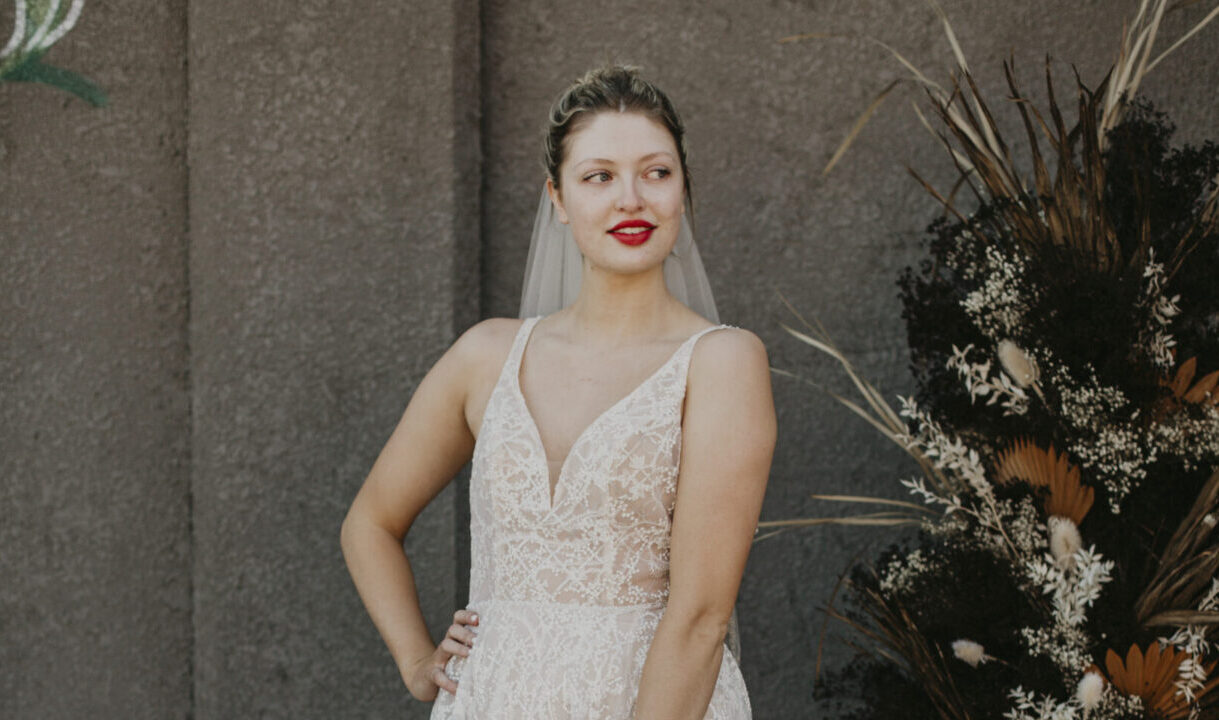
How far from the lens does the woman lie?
1.96 m

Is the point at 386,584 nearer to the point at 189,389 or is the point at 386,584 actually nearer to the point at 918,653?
the point at 918,653

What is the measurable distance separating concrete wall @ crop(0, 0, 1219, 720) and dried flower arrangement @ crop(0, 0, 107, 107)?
0.12 ft

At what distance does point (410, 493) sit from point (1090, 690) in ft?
4.51

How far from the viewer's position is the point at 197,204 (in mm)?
3223

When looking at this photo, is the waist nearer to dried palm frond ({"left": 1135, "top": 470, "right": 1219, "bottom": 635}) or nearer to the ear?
the ear

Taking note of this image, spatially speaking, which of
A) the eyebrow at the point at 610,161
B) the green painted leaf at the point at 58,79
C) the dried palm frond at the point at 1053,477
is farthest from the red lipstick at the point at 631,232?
the green painted leaf at the point at 58,79

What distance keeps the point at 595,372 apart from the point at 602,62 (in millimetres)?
1658

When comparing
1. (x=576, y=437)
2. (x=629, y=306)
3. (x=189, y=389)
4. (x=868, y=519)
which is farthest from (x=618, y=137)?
(x=189, y=389)

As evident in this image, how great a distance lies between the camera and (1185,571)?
2225mm

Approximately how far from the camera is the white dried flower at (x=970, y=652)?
7.49 ft

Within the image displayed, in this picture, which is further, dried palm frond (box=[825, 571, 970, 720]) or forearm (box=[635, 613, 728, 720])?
dried palm frond (box=[825, 571, 970, 720])

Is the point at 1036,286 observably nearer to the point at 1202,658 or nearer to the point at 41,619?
the point at 1202,658

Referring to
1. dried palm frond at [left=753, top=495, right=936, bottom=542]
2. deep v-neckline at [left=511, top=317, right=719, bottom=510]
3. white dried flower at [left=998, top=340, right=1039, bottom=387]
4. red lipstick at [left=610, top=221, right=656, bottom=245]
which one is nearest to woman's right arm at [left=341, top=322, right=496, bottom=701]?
deep v-neckline at [left=511, top=317, right=719, bottom=510]

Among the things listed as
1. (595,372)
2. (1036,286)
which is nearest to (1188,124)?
(1036,286)
